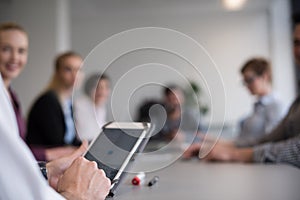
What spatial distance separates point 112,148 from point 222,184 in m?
0.30

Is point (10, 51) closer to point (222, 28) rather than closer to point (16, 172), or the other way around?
point (16, 172)

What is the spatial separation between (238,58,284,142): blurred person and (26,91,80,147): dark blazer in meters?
1.00

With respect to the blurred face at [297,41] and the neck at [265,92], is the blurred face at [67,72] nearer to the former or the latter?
the neck at [265,92]

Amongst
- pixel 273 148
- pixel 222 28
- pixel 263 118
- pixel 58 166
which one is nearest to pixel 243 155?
pixel 273 148

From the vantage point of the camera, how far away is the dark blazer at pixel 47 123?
1.84 metres

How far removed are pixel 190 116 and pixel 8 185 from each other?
5.46 feet

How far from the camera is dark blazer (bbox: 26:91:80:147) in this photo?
184 cm

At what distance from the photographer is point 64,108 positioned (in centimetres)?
198

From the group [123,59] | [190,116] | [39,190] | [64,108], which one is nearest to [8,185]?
[39,190]

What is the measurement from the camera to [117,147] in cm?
79

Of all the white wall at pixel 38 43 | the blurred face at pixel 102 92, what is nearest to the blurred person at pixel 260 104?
the blurred face at pixel 102 92

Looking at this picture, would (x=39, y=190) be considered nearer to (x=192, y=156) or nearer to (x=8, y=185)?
(x=8, y=185)

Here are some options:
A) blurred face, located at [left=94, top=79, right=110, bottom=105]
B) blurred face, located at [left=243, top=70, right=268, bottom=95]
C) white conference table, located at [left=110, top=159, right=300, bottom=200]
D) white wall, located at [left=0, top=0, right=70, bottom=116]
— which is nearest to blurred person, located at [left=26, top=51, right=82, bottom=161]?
blurred face, located at [left=94, top=79, right=110, bottom=105]

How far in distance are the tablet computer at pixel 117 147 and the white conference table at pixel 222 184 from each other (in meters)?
0.06
